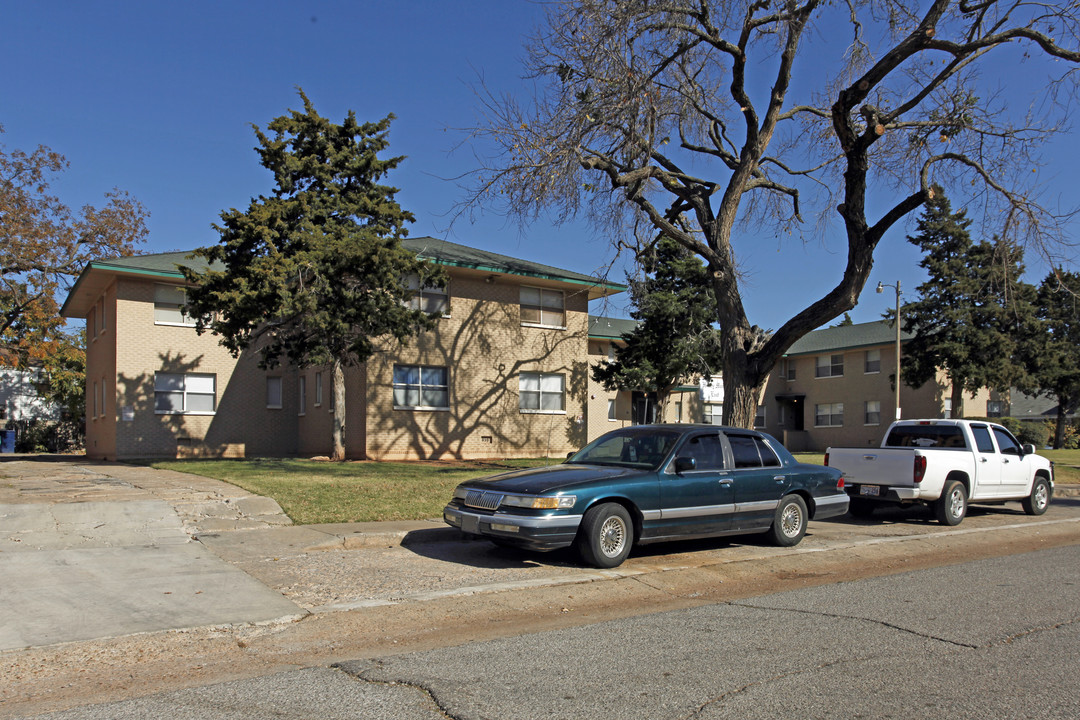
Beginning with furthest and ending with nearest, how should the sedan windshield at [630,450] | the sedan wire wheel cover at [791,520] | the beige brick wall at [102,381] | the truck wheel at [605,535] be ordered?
1. the beige brick wall at [102,381]
2. the sedan wire wheel cover at [791,520]
3. the sedan windshield at [630,450]
4. the truck wheel at [605,535]

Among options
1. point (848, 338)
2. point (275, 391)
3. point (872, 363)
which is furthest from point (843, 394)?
point (275, 391)

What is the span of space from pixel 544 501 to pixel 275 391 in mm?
20891

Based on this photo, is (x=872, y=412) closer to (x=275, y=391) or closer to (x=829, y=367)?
(x=829, y=367)

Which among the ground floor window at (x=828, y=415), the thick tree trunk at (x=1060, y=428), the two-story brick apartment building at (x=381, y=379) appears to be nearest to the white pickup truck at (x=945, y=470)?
the two-story brick apartment building at (x=381, y=379)

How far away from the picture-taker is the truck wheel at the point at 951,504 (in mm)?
12688

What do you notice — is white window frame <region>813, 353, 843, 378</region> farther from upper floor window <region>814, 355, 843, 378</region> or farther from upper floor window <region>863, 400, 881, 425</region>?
upper floor window <region>863, 400, 881, 425</region>

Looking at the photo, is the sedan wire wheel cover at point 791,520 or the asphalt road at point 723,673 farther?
the sedan wire wheel cover at point 791,520

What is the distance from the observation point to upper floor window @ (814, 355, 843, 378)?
4253cm

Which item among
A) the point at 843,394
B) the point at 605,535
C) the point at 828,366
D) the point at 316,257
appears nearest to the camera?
the point at 605,535

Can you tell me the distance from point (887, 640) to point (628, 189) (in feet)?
36.6

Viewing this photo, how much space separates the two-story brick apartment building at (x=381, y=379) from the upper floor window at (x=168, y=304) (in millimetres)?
31

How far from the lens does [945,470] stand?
41.5 ft

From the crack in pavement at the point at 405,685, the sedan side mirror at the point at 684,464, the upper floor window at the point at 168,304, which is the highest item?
the upper floor window at the point at 168,304

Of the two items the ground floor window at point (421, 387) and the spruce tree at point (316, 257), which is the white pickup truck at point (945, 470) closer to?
the spruce tree at point (316, 257)
